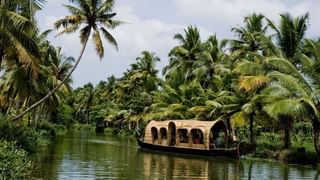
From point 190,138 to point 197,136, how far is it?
3.95 feet

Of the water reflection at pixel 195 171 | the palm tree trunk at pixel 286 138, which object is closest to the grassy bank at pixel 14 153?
the water reflection at pixel 195 171

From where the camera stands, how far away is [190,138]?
31.3 m

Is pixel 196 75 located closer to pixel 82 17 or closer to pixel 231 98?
pixel 231 98

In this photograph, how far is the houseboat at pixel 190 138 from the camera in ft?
97.8

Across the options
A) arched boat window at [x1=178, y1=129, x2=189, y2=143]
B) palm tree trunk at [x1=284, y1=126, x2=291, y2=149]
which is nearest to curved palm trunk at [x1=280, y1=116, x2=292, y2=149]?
palm tree trunk at [x1=284, y1=126, x2=291, y2=149]

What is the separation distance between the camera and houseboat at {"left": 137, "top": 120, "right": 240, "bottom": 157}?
29.8 meters

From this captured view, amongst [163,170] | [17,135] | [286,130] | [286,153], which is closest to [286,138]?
[286,130]

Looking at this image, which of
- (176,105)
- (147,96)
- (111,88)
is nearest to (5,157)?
(176,105)

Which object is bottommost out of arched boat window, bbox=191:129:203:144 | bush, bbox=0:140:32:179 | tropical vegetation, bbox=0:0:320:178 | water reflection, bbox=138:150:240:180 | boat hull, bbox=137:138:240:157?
water reflection, bbox=138:150:240:180

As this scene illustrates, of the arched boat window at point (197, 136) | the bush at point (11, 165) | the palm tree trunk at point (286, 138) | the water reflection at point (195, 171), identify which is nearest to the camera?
the bush at point (11, 165)

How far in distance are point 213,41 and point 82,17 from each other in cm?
1867

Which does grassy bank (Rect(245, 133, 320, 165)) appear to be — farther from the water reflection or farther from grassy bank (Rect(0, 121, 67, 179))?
grassy bank (Rect(0, 121, 67, 179))

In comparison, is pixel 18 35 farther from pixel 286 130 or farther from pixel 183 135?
pixel 183 135

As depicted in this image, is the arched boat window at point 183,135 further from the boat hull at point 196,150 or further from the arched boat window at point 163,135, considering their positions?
the arched boat window at point 163,135
